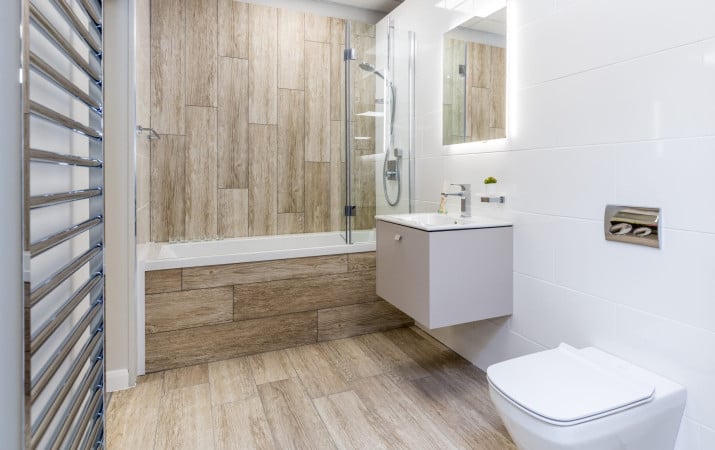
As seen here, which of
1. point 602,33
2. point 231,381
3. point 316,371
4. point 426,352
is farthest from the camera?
point 426,352

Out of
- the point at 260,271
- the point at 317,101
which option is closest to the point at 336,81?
the point at 317,101

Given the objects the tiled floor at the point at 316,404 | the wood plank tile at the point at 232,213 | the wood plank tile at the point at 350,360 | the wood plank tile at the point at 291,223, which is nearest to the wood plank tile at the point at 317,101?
the wood plank tile at the point at 291,223

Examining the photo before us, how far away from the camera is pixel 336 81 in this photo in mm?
3457

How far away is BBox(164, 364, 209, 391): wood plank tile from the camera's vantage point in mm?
2195

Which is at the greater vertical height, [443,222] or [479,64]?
[479,64]

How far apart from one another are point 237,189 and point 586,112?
2.42m

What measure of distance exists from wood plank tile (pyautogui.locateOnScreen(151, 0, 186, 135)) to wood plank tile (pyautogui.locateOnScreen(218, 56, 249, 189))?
0.28 m

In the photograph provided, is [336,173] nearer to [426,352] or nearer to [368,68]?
[368,68]

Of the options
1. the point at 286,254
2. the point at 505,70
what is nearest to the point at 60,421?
the point at 286,254

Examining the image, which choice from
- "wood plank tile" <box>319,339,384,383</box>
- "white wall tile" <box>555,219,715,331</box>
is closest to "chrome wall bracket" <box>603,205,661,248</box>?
"white wall tile" <box>555,219,715,331</box>

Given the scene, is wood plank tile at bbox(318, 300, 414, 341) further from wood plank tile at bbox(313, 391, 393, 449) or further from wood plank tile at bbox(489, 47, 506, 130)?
wood plank tile at bbox(489, 47, 506, 130)

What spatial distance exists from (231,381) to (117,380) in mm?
577

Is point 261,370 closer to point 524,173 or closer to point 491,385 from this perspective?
point 491,385

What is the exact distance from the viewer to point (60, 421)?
40.3 inches
